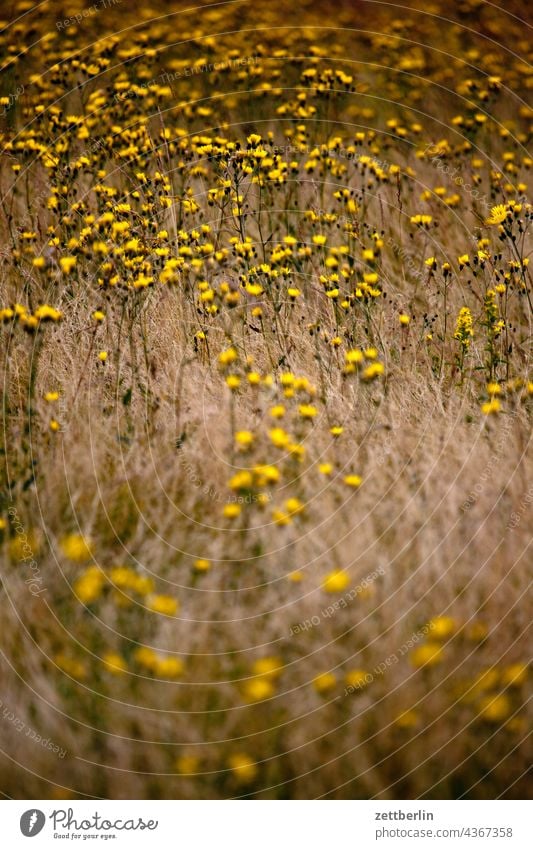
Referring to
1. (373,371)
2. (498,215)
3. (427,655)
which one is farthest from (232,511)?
(498,215)

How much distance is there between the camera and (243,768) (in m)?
1.92

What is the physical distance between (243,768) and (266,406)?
4.81 ft

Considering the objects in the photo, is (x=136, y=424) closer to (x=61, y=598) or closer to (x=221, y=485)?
(x=221, y=485)

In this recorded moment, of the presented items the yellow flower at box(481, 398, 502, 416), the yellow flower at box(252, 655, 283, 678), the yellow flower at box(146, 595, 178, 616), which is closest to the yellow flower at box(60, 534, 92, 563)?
the yellow flower at box(146, 595, 178, 616)

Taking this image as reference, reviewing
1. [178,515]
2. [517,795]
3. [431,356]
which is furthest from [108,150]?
[517,795]

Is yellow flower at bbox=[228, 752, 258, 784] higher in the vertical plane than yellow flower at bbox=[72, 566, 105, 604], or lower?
lower

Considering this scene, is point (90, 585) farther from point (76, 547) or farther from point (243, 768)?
point (243, 768)

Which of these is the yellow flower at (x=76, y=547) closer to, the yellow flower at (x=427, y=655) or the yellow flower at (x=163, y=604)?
the yellow flower at (x=163, y=604)

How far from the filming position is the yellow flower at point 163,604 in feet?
7.19

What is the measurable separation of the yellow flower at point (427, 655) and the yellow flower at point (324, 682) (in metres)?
0.27

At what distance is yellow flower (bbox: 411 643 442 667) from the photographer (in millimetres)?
2053
